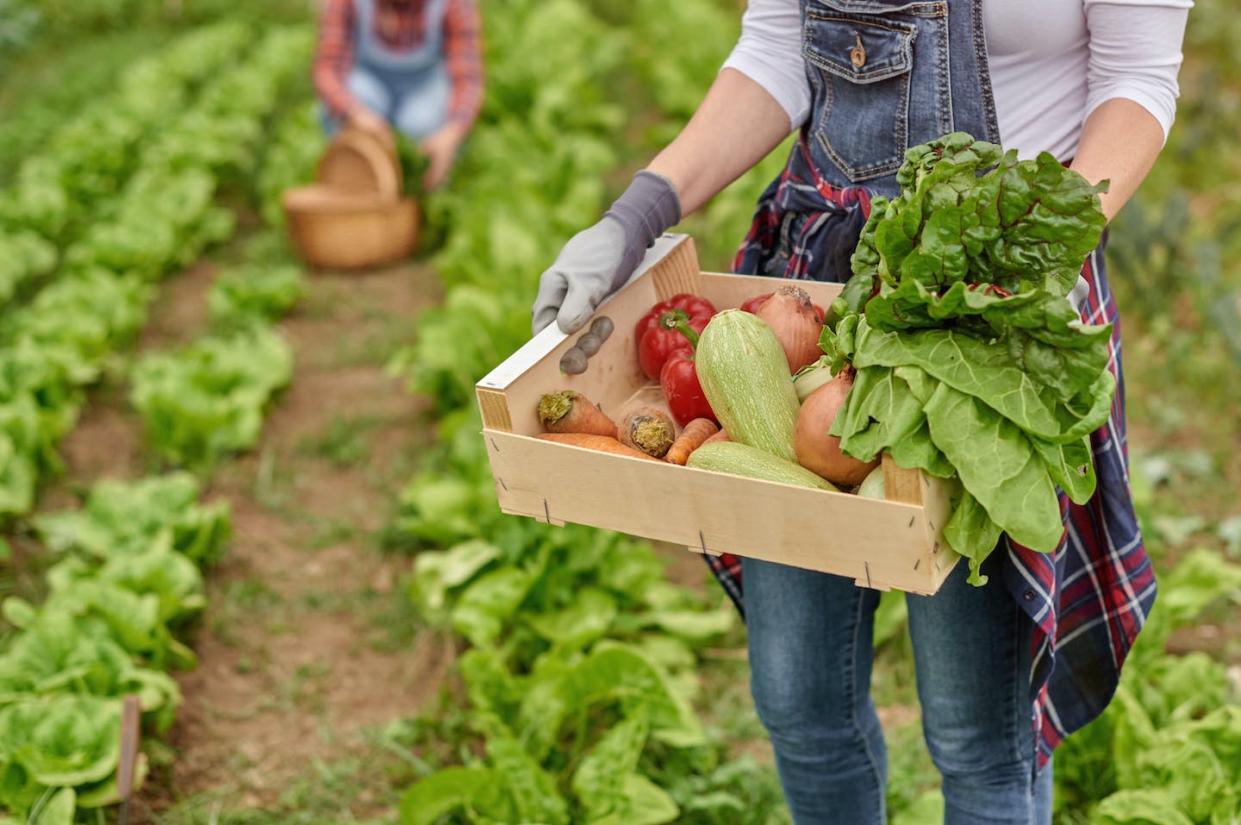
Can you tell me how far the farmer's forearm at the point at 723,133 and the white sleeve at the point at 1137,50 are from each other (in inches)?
22.7

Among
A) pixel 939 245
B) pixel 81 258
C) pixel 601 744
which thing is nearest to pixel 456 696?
pixel 601 744

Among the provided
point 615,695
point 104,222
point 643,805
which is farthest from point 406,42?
point 643,805

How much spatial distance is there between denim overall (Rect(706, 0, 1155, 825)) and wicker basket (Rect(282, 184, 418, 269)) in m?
4.84

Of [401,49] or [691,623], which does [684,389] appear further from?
[401,49]

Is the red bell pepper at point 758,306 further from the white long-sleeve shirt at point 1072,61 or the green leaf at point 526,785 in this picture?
the green leaf at point 526,785

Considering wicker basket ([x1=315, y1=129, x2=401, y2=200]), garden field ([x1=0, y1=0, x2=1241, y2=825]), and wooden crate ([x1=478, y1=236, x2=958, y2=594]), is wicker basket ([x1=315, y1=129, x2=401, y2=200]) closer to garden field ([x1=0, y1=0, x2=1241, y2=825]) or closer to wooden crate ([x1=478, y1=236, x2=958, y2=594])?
garden field ([x1=0, y1=0, x2=1241, y2=825])

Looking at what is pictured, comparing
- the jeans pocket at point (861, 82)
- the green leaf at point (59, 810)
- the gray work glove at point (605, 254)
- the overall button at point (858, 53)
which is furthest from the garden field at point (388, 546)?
the overall button at point (858, 53)

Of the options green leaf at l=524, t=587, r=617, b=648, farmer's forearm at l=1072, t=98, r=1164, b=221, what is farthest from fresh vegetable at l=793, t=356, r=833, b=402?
green leaf at l=524, t=587, r=617, b=648

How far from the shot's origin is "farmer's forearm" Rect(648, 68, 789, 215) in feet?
7.71

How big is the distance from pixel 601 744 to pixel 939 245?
181 centimetres

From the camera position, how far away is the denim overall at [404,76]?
7754mm

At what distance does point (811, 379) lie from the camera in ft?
6.62

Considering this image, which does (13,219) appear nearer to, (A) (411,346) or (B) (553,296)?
(A) (411,346)

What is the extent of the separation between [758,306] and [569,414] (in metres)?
0.40
